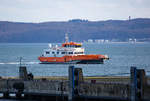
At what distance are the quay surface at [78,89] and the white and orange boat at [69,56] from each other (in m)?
56.1

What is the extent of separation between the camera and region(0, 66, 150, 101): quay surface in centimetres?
2778

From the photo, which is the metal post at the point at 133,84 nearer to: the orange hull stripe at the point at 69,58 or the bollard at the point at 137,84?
the bollard at the point at 137,84

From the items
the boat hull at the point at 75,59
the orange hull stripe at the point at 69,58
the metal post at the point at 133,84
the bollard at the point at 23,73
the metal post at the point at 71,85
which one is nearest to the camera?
the metal post at the point at 133,84

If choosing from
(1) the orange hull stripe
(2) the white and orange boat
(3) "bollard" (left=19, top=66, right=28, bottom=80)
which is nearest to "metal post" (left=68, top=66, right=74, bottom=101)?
(3) "bollard" (left=19, top=66, right=28, bottom=80)

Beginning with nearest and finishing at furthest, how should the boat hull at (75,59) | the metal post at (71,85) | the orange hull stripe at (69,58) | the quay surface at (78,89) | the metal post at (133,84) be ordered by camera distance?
1. the metal post at (133,84)
2. the quay surface at (78,89)
3. the metal post at (71,85)
4. the boat hull at (75,59)
5. the orange hull stripe at (69,58)

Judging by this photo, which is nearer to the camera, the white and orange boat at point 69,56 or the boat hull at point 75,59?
the boat hull at point 75,59

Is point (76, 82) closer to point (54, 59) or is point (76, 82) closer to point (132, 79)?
point (132, 79)

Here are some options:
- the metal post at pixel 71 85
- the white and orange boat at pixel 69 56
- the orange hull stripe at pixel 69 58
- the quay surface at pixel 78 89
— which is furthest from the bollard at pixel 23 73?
the orange hull stripe at pixel 69 58

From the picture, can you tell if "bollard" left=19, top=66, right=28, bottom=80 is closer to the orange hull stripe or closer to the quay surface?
the quay surface


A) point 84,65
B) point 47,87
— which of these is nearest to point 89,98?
point 47,87

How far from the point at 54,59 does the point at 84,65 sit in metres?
6.29

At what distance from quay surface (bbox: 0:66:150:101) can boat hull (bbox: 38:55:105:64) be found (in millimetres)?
55824

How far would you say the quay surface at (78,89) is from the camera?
91.1 ft

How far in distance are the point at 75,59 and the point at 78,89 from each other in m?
60.5
